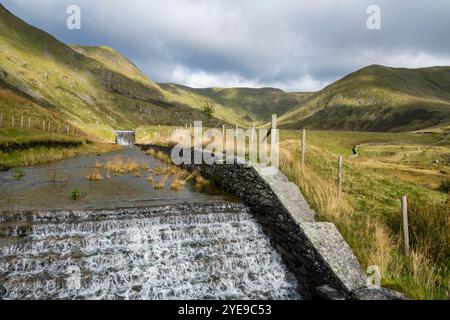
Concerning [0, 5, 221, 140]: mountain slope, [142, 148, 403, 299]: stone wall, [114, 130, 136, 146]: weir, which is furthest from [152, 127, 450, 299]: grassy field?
[114, 130, 136, 146]: weir

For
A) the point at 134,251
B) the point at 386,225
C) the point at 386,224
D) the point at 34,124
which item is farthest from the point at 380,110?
the point at 134,251

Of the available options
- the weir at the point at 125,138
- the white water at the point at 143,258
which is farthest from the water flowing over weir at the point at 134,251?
the weir at the point at 125,138

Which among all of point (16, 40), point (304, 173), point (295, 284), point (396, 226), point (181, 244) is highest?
point (16, 40)

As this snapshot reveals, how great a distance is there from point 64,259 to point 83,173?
1172 cm

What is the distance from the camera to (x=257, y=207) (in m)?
12.3

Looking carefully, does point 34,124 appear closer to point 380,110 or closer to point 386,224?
point 386,224

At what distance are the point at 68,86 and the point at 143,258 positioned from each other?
106m

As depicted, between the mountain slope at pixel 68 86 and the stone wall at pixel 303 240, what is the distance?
2946 cm

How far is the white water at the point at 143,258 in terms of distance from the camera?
7980mm

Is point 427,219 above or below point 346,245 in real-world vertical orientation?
above

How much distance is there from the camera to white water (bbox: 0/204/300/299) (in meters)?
7.98

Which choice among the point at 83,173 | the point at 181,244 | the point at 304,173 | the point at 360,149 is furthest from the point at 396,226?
the point at 360,149

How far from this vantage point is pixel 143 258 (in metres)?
9.29
